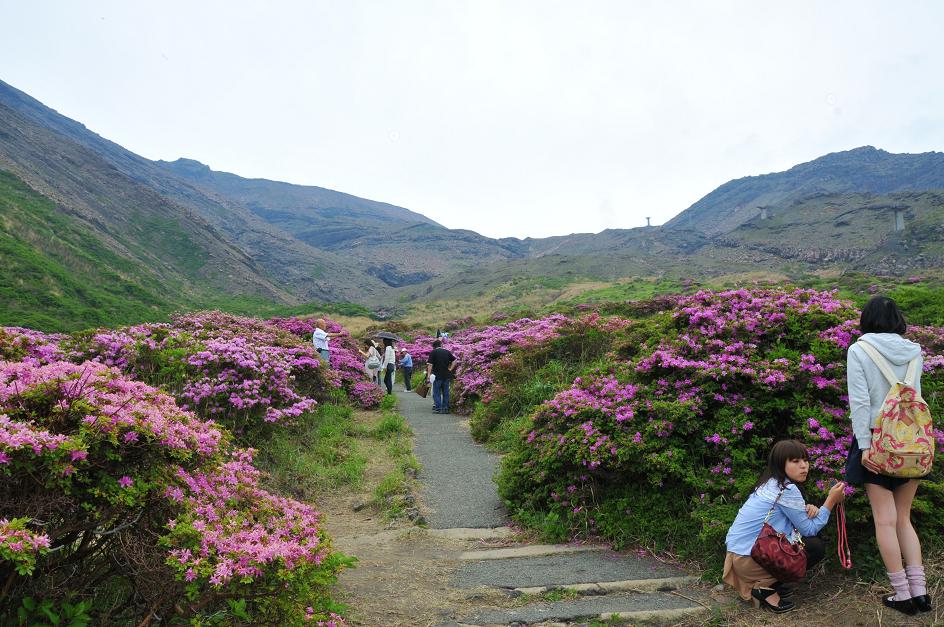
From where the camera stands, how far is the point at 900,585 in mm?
3279

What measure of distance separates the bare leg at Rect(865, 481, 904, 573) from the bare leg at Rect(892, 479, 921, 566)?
0.07 ft

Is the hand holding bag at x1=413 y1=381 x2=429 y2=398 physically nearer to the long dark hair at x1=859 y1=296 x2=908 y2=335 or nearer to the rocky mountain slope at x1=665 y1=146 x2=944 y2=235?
the long dark hair at x1=859 y1=296 x2=908 y2=335

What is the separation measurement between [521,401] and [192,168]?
21142 cm

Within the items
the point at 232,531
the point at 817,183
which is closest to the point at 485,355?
the point at 232,531

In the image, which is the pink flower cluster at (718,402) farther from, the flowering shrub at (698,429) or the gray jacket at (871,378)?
the gray jacket at (871,378)

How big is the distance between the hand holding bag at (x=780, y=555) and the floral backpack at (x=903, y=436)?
2.38ft

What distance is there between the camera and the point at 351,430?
9.75 meters

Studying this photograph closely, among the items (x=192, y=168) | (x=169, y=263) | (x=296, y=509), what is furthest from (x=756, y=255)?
(x=192, y=168)

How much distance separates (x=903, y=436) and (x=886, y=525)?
1.89 ft

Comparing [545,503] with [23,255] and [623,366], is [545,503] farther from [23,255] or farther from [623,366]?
[23,255]

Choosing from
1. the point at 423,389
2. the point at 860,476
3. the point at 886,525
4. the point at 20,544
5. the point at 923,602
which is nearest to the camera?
the point at 20,544

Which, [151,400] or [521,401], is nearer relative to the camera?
[151,400]

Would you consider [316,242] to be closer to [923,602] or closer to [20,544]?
[20,544]

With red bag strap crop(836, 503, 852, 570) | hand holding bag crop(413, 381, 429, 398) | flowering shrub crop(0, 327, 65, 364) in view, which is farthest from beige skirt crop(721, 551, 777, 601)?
hand holding bag crop(413, 381, 429, 398)
